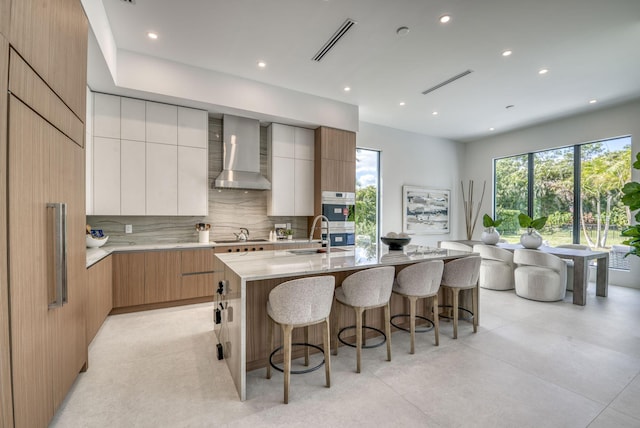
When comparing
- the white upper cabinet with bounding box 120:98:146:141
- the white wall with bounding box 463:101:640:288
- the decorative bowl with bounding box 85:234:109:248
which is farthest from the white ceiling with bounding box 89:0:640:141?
the decorative bowl with bounding box 85:234:109:248

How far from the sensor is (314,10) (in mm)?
2729

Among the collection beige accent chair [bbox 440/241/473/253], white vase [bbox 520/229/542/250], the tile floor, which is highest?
white vase [bbox 520/229/542/250]

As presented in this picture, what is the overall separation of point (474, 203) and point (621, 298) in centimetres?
355

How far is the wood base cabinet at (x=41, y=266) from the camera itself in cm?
132

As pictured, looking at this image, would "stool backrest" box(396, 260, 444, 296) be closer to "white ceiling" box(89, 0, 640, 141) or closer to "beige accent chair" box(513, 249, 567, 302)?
"white ceiling" box(89, 0, 640, 141)

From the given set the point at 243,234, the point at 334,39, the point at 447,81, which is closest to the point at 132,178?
the point at 243,234

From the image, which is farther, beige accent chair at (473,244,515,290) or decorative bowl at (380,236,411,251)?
beige accent chair at (473,244,515,290)

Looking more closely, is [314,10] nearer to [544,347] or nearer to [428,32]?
[428,32]

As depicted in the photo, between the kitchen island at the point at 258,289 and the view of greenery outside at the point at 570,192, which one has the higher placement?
the view of greenery outside at the point at 570,192

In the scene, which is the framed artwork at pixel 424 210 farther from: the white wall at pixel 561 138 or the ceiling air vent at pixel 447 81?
the ceiling air vent at pixel 447 81

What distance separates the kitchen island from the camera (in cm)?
194

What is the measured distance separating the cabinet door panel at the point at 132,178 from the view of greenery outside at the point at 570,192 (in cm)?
753

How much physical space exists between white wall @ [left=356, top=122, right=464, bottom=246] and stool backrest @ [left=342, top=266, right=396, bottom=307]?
412cm

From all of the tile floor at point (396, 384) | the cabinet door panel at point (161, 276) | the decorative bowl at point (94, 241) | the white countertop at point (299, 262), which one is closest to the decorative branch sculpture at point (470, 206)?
the tile floor at point (396, 384)
